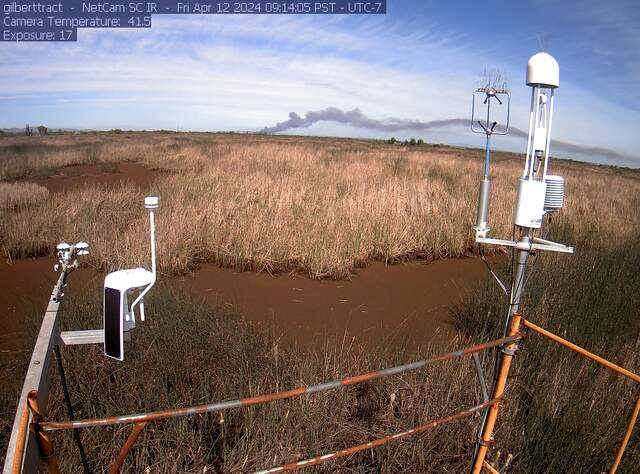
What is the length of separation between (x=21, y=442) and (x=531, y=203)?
2.19 m

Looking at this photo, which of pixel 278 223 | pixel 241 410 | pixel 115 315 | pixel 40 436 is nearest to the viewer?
pixel 40 436

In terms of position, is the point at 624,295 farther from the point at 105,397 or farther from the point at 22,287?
the point at 22,287

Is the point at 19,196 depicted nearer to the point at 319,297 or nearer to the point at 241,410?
the point at 319,297

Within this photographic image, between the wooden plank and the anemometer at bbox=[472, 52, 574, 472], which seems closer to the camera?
the wooden plank

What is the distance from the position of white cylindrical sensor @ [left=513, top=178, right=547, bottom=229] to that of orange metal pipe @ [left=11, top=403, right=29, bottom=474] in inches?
83.7

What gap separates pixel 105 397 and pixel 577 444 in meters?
2.90

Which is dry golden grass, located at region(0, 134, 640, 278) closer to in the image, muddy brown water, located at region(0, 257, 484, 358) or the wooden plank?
muddy brown water, located at region(0, 257, 484, 358)

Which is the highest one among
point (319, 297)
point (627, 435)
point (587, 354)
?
point (587, 354)

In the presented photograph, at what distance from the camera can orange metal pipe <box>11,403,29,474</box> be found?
0.98 metres

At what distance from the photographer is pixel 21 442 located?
3.41 feet

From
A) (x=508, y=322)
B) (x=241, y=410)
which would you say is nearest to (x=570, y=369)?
(x=508, y=322)

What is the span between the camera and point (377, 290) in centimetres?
606

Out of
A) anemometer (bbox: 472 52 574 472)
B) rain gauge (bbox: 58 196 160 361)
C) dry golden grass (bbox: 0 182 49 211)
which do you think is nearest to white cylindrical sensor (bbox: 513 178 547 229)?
anemometer (bbox: 472 52 574 472)

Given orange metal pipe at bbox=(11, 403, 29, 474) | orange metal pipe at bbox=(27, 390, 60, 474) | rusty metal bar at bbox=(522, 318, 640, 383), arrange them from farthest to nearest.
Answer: rusty metal bar at bbox=(522, 318, 640, 383) → orange metal pipe at bbox=(27, 390, 60, 474) → orange metal pipe at bbox=(11, 403, 29, 474)
